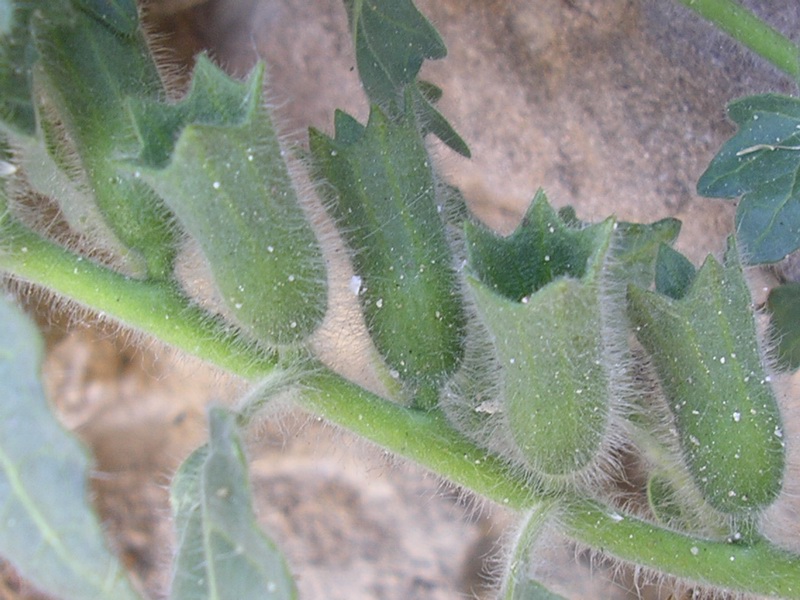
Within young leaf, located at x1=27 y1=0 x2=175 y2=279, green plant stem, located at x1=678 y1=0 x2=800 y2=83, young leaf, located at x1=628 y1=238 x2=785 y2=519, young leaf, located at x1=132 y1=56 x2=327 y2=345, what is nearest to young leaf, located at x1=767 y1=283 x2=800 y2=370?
green plant stem, located at x1=678 y1=0 x2=800 y2=83

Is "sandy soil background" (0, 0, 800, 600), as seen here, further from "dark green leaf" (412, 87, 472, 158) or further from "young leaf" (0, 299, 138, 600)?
"young leaf" (0, 299, 138, 600)

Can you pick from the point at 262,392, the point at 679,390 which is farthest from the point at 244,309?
the point at 679,390

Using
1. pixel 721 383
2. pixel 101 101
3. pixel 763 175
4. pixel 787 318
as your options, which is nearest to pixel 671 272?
pixel 721 383

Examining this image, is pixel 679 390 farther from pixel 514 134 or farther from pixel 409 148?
pixel 514 134

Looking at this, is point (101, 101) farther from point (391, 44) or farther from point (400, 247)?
point (391, 44)

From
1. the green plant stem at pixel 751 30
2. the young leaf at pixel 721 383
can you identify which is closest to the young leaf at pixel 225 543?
the young leaf at pixel 721 383
